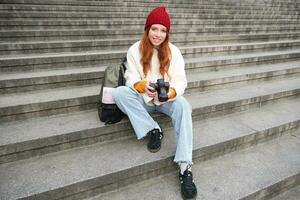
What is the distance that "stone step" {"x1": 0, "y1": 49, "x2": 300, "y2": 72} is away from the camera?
132 inches

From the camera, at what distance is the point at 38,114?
2.77 meters

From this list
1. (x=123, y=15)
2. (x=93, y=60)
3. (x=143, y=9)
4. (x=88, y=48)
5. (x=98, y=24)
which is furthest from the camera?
(x=143, y=9)

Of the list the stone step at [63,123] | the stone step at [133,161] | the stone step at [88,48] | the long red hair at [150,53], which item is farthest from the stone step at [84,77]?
the long red hair at [150,53]

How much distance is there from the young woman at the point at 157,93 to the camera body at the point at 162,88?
29mm

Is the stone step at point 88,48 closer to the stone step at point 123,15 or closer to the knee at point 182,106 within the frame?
the stone step at point 123,15

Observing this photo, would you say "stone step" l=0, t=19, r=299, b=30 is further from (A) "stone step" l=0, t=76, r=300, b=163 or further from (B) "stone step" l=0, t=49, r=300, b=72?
(A) "stone step" l=0, t=76, r=300, b=163

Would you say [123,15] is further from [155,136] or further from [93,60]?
[155,136]

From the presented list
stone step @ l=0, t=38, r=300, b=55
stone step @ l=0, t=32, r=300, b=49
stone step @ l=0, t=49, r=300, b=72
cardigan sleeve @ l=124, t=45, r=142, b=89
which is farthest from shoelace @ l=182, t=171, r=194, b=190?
stone step @ l=0, t=32, r=300, b=49

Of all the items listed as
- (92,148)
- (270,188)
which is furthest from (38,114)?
(270,188)

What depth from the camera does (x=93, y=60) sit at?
12.4 ft

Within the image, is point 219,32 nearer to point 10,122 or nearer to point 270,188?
point 270,188

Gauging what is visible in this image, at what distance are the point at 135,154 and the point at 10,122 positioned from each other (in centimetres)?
132

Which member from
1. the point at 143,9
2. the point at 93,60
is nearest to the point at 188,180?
the point at 93,60

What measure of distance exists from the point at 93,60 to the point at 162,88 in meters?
1.78
